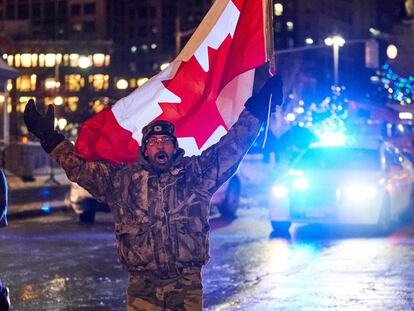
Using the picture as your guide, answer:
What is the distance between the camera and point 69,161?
226 inches

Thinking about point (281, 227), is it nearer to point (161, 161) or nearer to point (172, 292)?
point (172, 292)

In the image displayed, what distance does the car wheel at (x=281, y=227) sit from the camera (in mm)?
16969

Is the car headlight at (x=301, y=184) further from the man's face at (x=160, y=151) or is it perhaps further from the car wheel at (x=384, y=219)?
the man's face at (x=160, y=151)

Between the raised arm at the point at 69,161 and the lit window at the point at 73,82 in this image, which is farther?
the lit window at the point at 73,82

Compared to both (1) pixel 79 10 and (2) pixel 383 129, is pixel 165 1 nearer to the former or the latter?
(1) pixel 79 10

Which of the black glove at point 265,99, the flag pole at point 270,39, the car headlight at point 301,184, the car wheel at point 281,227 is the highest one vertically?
the flag pole at point 270,39

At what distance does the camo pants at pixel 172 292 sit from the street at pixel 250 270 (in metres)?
4.11

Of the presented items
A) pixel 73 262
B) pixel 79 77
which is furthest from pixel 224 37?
pixel 79 77

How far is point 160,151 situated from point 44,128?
2.27 feet

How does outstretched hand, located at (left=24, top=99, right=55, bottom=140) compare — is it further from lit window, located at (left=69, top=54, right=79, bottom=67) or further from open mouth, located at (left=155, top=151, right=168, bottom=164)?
lit window, located at (left=69, top=54, right=79, bottom=67)

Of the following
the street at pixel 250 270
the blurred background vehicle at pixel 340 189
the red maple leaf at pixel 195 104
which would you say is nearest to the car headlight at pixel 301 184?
the blurred background vehicle at pixel 340 189

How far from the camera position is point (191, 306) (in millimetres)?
5562

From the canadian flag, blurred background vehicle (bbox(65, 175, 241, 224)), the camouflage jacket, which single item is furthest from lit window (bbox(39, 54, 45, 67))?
the camouflage jacket

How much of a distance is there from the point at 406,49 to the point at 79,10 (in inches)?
4135
